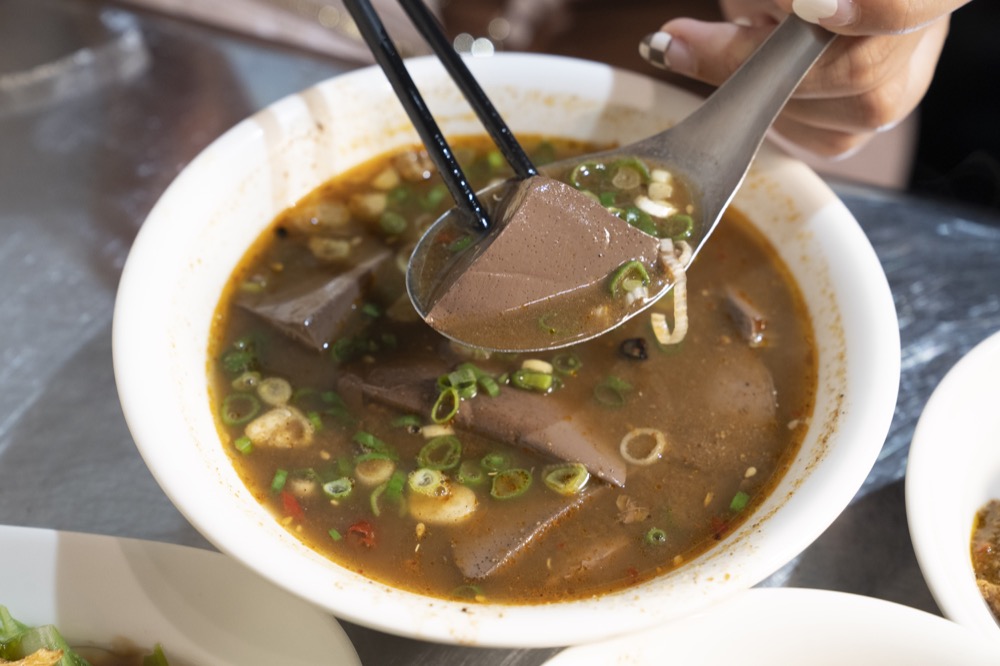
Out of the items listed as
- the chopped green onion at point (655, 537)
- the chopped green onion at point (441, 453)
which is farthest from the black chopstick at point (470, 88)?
the chopped green onion at point (655, 537)

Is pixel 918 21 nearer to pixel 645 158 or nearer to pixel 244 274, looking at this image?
pixel 645 158

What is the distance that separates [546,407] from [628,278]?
0.37 meters

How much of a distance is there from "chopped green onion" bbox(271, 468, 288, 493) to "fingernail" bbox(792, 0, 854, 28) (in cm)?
160

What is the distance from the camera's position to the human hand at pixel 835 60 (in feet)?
6.49

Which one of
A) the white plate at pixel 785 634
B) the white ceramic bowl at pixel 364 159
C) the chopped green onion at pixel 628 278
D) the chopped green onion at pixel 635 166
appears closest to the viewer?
the white ceramic bowl at pixel 364 159

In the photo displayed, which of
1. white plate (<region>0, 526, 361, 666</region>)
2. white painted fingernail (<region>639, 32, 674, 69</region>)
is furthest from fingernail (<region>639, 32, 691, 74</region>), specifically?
white plate (<region>0, 526, 361, 666</region>)

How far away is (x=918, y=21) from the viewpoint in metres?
1.93

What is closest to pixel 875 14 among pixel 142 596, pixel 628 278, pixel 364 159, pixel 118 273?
pixel 628 278

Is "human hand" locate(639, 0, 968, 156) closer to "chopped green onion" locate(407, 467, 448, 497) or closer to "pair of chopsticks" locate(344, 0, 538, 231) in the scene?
"pair of chopsticks" locate(344, 0, 538, 231)

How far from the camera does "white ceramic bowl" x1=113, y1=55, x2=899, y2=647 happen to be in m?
1.63

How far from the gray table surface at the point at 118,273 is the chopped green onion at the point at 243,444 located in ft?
1.38

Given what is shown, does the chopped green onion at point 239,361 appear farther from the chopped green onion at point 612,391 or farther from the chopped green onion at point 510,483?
the chopped green onion at point 612,391

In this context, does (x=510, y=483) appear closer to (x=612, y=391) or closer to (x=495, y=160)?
(x=612, y=391)

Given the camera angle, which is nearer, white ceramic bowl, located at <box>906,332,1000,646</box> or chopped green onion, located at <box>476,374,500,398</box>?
white ceramic bowl, located at <box>906,332,1000,646</box>
